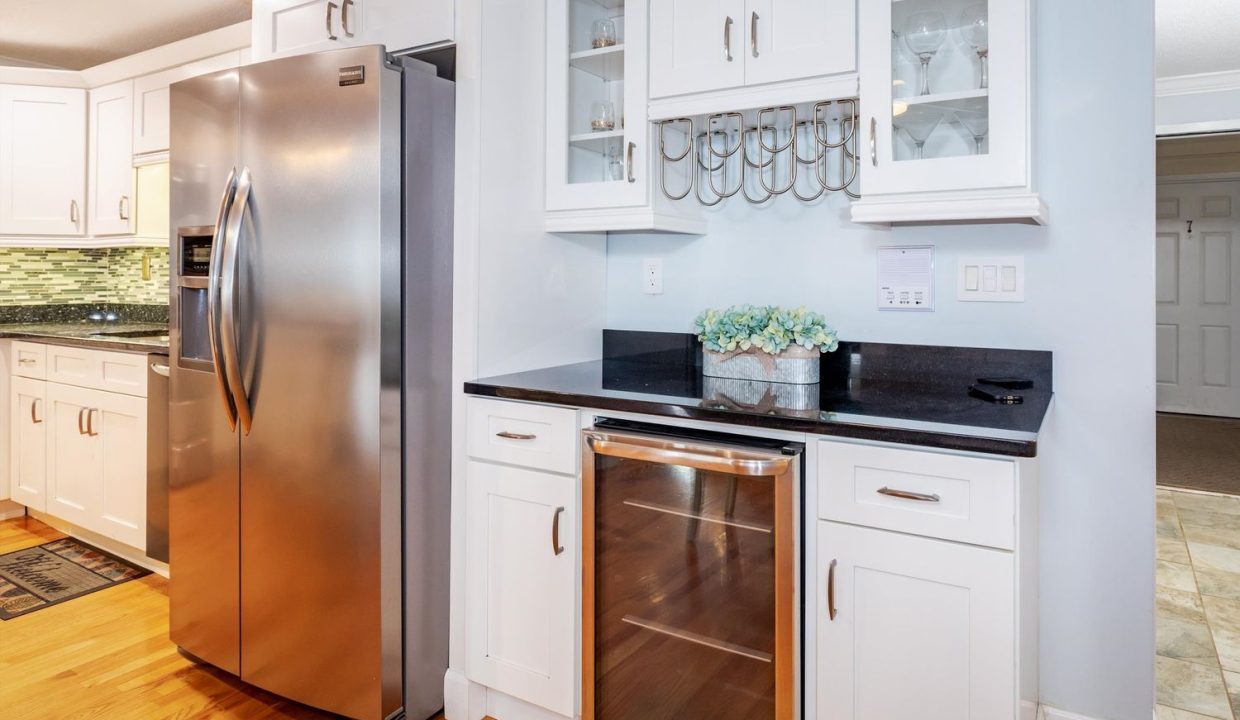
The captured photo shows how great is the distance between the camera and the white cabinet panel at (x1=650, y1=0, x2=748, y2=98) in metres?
1.86

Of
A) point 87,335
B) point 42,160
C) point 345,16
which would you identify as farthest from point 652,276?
point 42,160

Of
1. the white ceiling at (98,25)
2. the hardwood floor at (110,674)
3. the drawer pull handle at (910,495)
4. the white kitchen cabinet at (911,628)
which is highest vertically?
the white ceiling at (98,25)

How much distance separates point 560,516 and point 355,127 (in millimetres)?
1057

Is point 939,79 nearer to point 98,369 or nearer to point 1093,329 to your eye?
point 1093,329

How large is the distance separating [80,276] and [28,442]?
1.14 m

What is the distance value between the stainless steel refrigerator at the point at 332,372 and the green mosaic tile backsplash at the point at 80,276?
2350 mm

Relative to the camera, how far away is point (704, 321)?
1896mm

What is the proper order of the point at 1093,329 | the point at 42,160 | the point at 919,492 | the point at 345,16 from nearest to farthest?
1. the point at 919,492
2. the point at 1093,329
3. the point at 345,16
4. the point at 42,160

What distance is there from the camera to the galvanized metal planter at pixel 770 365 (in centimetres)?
181

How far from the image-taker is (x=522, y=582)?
1.86 m

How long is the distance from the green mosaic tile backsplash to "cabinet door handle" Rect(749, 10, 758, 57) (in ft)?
11.2

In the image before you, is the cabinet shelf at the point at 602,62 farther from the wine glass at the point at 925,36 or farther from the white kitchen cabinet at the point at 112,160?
the white kitchen cabinet at the point at 112,160

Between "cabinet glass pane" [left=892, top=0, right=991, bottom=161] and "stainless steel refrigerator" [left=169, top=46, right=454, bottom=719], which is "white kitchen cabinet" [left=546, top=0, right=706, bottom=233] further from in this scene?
"cabinet glass pane" [left=892, top=0, right=991, bottom=161]

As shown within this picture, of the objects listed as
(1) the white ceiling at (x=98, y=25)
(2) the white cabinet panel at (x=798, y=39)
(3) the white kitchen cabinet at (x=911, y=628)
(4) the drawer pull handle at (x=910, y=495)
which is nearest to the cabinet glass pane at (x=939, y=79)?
(2) the white cabinet panel at (x=798, y=39)
